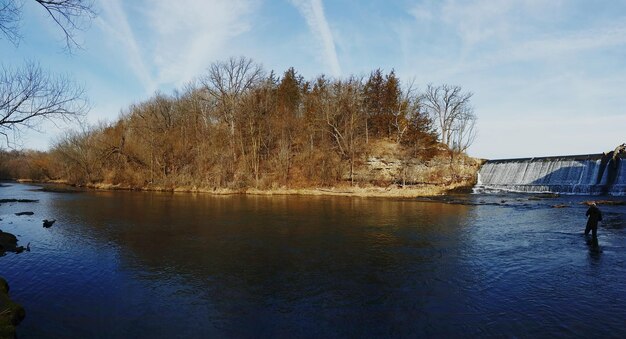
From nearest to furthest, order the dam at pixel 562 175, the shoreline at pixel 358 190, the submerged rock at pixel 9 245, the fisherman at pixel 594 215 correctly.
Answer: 1. the submerged rock at pixel 9 245
2. the fisherman at pixel 594 215
3. the dam at pixel 562 175
4. the shoreline at pixel 358 190

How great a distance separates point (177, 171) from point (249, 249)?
45058 millimetres

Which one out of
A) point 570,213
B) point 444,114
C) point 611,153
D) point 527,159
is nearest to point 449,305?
point 570,213

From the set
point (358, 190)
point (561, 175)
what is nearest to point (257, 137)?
point (358, 190)

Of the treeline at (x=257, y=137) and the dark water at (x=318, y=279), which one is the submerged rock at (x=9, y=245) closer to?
the dark water at (x=318, y=279)

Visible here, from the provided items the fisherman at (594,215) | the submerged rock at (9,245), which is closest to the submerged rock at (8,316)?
the submerged rock at (9,245)

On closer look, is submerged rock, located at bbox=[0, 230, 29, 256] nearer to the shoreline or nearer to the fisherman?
the fisherman

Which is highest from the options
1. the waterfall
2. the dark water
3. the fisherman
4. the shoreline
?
the waterfall

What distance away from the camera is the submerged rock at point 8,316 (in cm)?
740

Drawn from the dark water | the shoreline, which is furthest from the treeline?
the dark water

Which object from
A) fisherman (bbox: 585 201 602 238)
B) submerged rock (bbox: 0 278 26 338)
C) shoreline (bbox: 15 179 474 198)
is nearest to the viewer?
submerged rock (bbox: 0 278 26 338)

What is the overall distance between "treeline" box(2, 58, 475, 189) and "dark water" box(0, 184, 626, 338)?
30753 millimetres

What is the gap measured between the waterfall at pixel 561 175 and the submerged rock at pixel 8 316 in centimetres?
4878

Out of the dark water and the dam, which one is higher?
the dam

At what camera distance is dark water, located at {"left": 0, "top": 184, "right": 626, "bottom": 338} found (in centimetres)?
852
